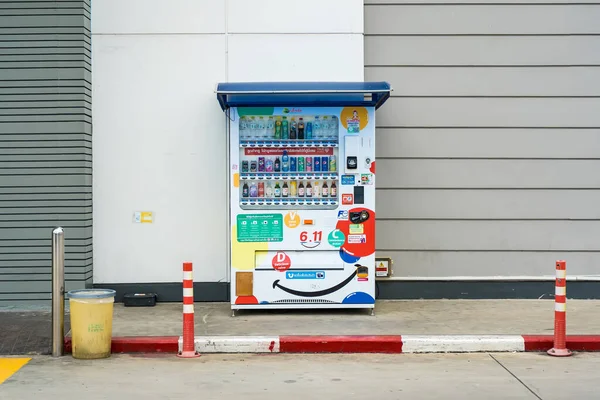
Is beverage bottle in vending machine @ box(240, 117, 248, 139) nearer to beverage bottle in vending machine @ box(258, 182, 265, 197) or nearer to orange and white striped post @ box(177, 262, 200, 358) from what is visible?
beverage bottle in vending machine @ box(258, 182, 265, 197)

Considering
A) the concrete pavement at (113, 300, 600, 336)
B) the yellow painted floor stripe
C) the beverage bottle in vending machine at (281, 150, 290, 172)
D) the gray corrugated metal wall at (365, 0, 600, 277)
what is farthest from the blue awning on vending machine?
the yellow painted floor stripe

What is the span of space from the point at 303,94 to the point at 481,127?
10.1 ft

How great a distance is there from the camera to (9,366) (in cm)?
759

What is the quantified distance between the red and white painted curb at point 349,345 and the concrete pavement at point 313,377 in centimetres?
16

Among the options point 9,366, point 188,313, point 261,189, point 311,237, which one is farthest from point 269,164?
point 9,366

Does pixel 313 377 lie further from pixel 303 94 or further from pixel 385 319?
pixel 303 94

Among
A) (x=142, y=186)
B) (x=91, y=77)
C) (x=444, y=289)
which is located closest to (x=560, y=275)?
(x=444, y=289)

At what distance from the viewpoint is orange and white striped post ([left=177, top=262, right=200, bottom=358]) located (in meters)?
7.93

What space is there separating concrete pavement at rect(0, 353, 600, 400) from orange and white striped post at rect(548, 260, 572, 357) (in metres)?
0.18

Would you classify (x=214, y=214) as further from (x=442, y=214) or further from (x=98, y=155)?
(x=442, y=214)

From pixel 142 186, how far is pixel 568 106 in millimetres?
6435

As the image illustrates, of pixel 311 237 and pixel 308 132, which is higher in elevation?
pixel 308 132

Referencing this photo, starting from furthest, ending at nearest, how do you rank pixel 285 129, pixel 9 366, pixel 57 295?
1. pixel 285 129
2. pixel 57 295
3. pixel 9 366

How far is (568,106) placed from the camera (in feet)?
36.1
